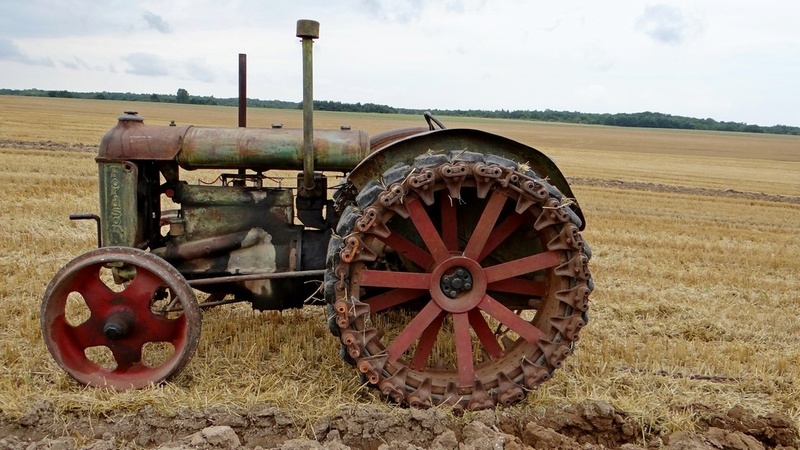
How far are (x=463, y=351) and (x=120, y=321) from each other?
2004 mm

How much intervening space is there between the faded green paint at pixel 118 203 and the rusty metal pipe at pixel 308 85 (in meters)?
1.09

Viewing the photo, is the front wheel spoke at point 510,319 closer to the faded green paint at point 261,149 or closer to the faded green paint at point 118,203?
the faded green paint at point 261,149

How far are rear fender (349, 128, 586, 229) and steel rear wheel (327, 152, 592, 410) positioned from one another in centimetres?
14

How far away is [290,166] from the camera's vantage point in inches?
173

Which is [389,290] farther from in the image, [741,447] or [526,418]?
[741,447]

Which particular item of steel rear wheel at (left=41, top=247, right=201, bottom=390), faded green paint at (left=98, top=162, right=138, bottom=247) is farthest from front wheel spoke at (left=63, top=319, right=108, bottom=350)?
faded green paint at (left=98, top=162, right=138, bottom=247)

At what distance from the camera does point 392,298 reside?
413cm

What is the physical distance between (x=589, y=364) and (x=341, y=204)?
6.63 feet

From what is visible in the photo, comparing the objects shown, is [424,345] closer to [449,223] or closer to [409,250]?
[409,250]

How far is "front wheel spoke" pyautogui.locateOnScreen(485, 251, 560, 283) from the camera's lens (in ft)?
12.4

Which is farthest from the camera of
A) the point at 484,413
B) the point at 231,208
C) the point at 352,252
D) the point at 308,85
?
Answer: the point at 231,208

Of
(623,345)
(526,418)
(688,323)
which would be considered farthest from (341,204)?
(688,323)

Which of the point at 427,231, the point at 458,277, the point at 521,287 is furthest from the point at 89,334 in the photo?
the point at 521,287

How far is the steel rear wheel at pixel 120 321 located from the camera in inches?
152
